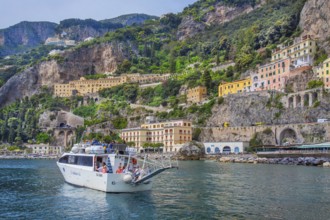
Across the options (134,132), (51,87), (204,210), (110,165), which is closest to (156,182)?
(110,165)

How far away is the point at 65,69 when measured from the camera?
552 ft

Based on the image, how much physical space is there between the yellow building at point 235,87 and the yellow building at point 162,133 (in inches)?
570

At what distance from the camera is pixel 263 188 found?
34.8 m

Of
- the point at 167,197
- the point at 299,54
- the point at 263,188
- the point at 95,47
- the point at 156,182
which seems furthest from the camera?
the point at 95,47

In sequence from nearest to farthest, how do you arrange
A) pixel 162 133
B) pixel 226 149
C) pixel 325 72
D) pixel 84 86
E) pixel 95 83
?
pixel 325 72 → pixel 226 149 → pixel 162 133 → pixel 95 83 → pixel 84 86

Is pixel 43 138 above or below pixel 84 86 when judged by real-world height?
below

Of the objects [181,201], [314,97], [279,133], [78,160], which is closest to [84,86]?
[279,133]

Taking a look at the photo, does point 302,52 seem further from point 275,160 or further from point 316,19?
point 275,160

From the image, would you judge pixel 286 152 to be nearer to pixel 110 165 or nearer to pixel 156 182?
pixel 156 182

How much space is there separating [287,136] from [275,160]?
12.4 meters

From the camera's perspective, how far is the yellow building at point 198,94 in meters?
109

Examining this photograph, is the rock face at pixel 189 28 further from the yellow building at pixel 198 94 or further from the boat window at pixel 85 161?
the boat window at pixel 85 161

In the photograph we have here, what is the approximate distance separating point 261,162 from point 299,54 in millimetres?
35526

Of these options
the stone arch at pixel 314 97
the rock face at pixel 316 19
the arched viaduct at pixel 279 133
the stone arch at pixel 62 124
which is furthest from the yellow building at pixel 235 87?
the stone arch at pixel 62 124
